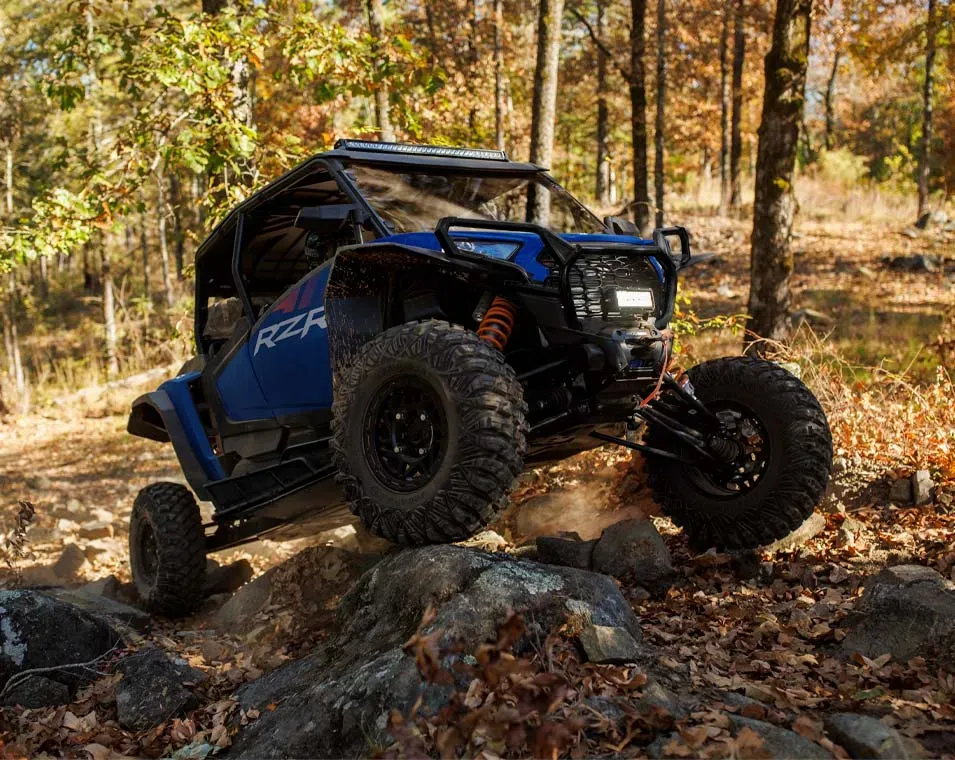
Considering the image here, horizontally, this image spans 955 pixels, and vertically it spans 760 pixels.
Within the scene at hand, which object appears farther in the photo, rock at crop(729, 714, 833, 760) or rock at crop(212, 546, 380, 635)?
rock at crop(212, 546, 380, 635)

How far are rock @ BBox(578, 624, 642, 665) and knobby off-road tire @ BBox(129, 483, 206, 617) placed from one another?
343 centimetres

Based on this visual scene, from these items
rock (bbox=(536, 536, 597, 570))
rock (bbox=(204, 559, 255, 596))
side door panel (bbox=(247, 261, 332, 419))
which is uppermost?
side door panel (bbox=(247, 261, 332, 419))

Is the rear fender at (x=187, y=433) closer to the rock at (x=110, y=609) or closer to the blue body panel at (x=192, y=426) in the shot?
the blue body panel at (x=192, y=426)

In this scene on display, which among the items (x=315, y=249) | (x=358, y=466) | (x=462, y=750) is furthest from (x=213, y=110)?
(x=462, y=750)

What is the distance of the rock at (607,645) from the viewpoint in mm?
3436

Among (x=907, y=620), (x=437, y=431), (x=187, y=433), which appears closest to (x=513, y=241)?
(x=437, y=431)

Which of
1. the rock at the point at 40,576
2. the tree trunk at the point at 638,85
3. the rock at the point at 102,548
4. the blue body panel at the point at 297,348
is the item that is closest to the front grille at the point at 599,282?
the blue body panel at the point at 297,348

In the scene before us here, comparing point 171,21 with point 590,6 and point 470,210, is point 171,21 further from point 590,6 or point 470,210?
point 590,6

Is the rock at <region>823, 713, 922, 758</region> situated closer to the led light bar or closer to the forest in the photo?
the forest

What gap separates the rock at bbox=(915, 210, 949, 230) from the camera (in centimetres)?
2266

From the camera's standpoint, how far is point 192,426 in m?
6.18

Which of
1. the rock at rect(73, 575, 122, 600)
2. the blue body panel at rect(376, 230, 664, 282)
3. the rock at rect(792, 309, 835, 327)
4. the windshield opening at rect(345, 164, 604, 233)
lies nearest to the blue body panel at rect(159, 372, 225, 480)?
the rock at rect(73, 575, 122, 600)

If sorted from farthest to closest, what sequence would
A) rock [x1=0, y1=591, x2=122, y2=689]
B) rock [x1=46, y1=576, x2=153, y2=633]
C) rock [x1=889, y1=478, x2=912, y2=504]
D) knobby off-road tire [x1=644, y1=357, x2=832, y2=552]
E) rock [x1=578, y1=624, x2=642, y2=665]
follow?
1. rock [x1=889, y1=478, x2=912, y2=504]
2. rock [x1=46, y1=576, x2=153, y2=633]
3. knobby off-road tire [x1=644, y1=357, x2=832, y2=552]
4. rock [x1=0, y1=591, x2=122, y2=689]
5. rock [x1=578, y1=624, x2=642, y2=665]

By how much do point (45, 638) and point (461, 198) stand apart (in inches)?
125
